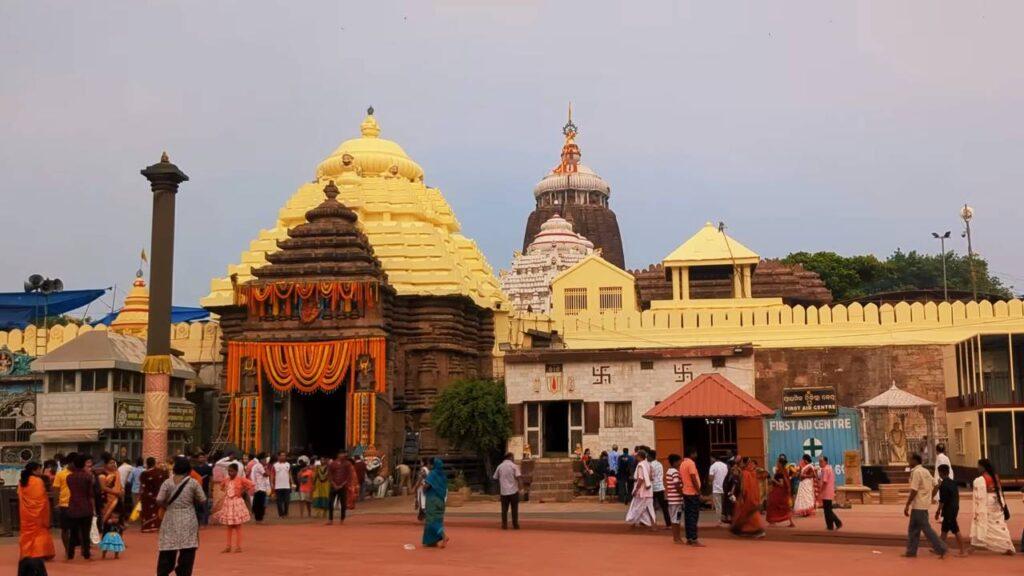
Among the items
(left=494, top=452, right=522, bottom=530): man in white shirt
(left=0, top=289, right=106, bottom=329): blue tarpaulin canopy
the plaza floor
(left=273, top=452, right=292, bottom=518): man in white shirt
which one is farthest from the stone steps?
(left=0, top=289, right=106, bottom=329): blue tarpaulin canopy

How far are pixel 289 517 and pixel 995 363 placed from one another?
19.8m

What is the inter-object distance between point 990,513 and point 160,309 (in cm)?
1745

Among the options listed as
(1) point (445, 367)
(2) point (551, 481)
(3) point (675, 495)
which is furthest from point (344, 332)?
(3) point (675, 495)

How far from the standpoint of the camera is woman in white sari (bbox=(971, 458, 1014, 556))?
15.1 meters

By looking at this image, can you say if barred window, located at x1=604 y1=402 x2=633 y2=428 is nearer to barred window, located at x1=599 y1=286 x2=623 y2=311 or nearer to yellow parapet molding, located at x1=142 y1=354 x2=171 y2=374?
yellow parapet molding, located at x1=142 y1=354 x2=171 y2=374

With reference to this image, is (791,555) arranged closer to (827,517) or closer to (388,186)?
(827,517)

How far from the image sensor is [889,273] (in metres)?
70.1

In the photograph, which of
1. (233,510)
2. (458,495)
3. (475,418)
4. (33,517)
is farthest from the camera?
(475,418)

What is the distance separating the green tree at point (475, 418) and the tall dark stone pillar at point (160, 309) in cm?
775

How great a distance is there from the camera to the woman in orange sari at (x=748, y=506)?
17.6 meters

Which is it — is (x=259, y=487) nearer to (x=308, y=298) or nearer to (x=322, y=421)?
(x=308, y=298)

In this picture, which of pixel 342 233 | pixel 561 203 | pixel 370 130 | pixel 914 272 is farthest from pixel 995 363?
pixel 561 203

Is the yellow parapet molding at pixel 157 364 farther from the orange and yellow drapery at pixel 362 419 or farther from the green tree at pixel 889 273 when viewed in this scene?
the green tree at pixel 889 273

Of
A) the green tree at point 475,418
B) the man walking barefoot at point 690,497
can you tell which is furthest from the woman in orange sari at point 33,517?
the green tree at point 475,418
